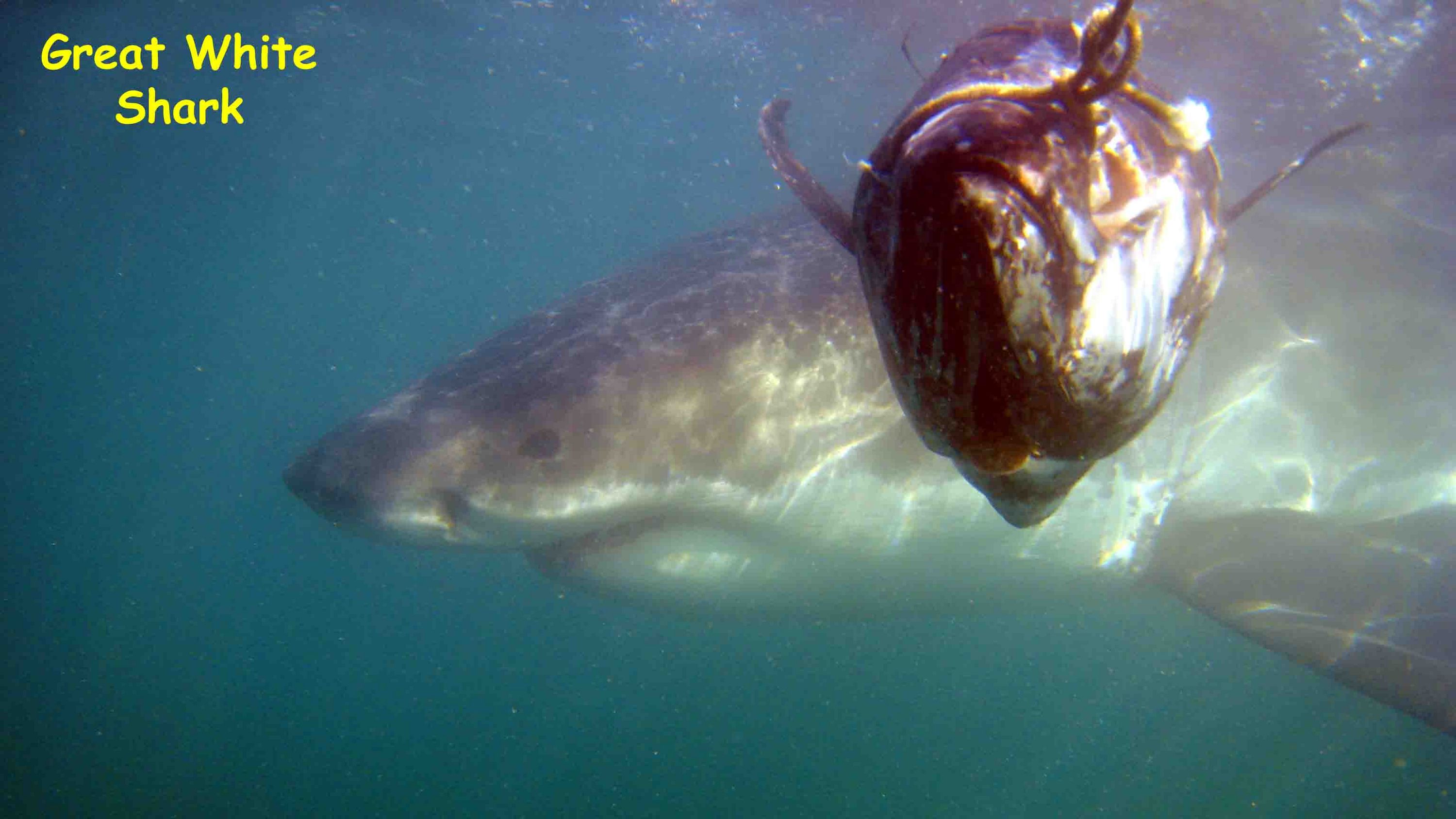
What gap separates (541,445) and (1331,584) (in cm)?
528

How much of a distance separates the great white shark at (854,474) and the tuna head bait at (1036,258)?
252cm

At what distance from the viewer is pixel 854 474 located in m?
4.32

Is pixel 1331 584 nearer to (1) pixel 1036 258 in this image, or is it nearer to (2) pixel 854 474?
(2) pixel 854 474

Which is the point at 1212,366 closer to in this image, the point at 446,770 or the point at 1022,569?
the point at 1022,569

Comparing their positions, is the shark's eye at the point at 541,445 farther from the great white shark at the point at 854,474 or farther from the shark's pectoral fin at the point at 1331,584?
the shark's pectoral fin at the point at 1331,584

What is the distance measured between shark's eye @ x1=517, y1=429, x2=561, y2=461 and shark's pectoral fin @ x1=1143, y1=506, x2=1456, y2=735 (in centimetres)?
405

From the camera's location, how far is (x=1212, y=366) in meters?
5.34

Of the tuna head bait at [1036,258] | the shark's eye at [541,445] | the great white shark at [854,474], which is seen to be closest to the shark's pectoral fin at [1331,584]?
the great white shark at [854,474]

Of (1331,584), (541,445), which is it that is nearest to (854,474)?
(541,445)

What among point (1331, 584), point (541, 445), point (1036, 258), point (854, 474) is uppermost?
point (1036, 258)

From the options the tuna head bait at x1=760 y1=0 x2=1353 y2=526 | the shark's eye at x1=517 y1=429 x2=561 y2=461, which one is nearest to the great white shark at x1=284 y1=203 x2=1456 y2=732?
the shark's eye at x1=517 y1=429 x2=561 y2=461

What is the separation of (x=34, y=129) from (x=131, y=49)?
27.7 feet

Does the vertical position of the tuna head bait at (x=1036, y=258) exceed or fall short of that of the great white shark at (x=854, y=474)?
it exceeds it

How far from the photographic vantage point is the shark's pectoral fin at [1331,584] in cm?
470
